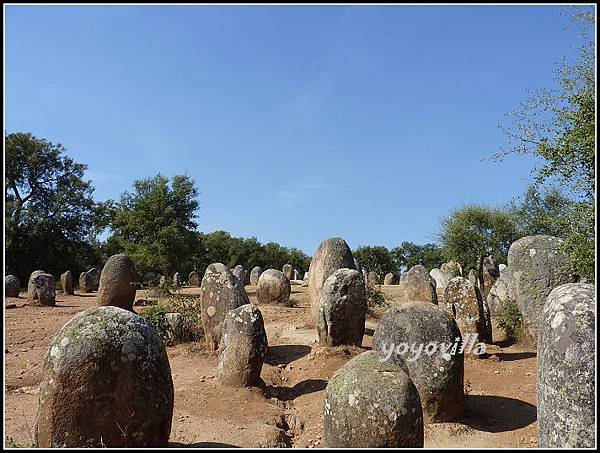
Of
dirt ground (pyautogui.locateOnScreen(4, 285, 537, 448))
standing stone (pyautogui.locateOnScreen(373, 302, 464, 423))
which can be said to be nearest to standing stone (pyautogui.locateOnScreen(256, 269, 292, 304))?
dirt ground (pyautogui.locateOnScreen(4, 285, 537, 448))

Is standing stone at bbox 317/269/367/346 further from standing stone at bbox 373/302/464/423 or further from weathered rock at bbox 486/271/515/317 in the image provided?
weathered rock at bbox 486/271/515/317

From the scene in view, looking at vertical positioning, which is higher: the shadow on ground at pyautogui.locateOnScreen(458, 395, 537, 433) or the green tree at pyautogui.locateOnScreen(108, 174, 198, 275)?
the green tree at pyautogui.locateOnScreen(108, 174, 198, 275)

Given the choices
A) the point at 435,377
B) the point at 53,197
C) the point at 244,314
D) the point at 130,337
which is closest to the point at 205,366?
the point at 244,314

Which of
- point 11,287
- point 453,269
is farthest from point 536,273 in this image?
point 11,287

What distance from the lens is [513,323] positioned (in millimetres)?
13789

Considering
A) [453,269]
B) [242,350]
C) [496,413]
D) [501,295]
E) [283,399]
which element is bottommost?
[283,399]

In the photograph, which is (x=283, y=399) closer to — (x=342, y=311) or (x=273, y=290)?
(x=342, y=311)

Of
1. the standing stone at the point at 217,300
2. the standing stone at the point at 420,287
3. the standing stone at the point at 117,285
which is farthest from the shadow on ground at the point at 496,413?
the standing stone at the point at 117,285

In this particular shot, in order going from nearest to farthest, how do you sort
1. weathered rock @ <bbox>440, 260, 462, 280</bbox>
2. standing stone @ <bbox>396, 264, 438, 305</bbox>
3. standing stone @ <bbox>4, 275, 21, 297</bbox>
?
standing stone @ <bbox>396, 264, 438, 305</bbox>
standing stone @ <bbox>4, 275, 21, 297</bbox>
weathered rock @ <bbox>440, 260, 462, 280</bbox>

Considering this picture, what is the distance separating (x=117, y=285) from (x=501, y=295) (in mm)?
13363

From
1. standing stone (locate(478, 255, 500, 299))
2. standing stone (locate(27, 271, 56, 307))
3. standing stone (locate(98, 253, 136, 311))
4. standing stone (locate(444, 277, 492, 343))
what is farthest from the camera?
standing stone (locate(478, 255, 500, 299))

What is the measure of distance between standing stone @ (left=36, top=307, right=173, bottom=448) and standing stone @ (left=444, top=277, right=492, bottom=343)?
9.45 meters

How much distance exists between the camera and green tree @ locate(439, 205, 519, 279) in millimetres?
31797

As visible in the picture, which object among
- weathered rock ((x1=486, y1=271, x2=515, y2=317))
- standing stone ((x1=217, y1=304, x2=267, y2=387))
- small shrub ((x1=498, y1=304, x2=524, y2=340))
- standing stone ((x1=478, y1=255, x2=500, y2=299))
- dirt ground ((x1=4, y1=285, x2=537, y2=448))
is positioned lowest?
dirt ground ((x1=4, y1=285, x2=537, y2=448))
